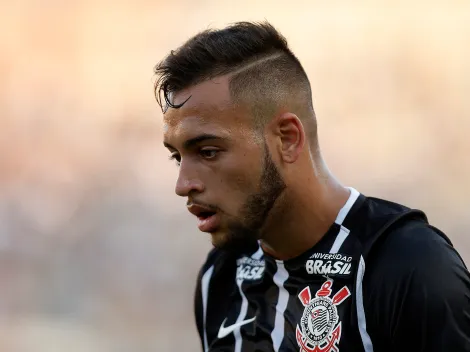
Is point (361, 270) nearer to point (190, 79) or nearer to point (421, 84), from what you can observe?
point (190, 79)

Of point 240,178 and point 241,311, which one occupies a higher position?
point 240,178

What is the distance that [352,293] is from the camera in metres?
2.00

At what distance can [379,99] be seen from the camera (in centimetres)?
758

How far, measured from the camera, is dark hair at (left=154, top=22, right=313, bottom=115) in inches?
86.0

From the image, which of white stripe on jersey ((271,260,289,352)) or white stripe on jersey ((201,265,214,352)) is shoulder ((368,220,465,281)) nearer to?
white stripe on jersey ((271,260,289,352))

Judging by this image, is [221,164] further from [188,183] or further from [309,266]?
[309,266]

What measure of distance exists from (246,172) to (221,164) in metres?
0.07

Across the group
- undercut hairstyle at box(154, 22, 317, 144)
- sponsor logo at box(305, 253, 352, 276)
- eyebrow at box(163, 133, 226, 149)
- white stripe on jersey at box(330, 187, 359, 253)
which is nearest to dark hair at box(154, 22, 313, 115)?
undercut hairstyle at box(154, 22, 317, 144)

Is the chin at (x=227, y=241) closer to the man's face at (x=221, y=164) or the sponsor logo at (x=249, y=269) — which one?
the man's face at (x=221, y=164)

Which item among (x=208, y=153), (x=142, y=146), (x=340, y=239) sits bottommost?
(x=340, y=239)

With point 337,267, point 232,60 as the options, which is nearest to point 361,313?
point 337,267

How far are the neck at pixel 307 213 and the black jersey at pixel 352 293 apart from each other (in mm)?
26

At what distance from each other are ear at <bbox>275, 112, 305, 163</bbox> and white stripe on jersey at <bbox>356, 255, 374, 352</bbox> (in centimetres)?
37

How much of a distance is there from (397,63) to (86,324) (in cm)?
383
